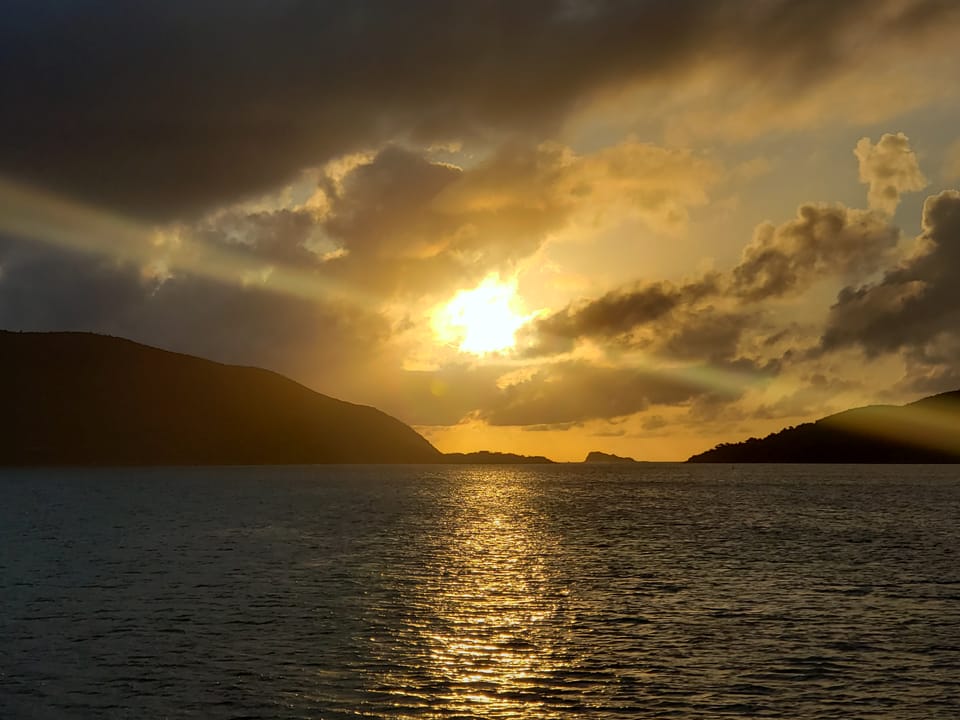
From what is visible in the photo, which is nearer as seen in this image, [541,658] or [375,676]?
[375,676]

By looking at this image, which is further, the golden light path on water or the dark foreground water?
the dark foreground water

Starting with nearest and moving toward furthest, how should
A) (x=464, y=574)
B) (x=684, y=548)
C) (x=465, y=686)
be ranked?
(x=465, y=686)
(x=464, y=574)
(x=684, y=548)

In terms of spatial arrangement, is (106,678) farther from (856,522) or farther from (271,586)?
(856,522)

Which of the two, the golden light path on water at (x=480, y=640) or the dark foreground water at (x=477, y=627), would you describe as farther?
the dark foreground water at (x=477, y=627)

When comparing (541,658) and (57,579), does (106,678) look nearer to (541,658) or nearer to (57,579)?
(541,658)

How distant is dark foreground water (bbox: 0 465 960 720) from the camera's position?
125 ft

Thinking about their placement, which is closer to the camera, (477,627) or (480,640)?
(480,640)

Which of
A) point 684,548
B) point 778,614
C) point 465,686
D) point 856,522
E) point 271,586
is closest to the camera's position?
point 465,686

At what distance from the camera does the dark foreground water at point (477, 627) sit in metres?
38.2

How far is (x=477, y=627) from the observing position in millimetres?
53094

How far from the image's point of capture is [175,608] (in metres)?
59.3

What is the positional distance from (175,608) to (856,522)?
118 meters

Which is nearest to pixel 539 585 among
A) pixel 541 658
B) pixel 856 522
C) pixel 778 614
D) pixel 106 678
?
pixel 778 614

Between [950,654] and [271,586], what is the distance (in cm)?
4682
